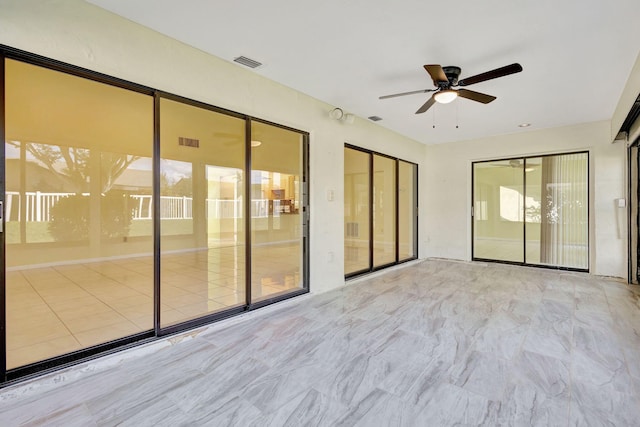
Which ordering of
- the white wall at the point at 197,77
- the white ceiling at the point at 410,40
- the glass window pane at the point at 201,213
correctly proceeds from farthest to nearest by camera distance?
the glass window pane at the point at 201,213, the white ceiling at the point at 410,40, the white wall at the point at 197,77

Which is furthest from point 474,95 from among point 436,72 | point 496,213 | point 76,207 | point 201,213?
point 76,207

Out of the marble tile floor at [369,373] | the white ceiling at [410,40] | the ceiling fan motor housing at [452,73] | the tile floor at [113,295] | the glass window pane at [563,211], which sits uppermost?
the white ceiling at [410,40]

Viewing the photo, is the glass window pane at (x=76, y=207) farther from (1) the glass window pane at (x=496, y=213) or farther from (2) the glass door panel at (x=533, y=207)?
(2) the glass door panel at (x=533, y=207)

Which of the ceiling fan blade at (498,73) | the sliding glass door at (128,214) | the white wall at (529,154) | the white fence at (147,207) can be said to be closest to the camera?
the ceiling fan blade at (498,73)

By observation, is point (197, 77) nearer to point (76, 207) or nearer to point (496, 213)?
point (76, 207)

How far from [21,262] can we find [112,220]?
172 centimetres

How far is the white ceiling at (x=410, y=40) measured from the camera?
2443 millimetres

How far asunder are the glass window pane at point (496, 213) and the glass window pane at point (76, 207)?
21.6 ft

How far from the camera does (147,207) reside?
279 inches

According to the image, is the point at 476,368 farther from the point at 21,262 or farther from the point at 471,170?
the point at 21,262

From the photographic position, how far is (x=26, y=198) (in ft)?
19.2

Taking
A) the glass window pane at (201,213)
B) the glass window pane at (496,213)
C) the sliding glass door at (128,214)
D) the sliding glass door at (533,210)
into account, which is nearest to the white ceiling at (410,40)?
the sliding glass door at (128,214)

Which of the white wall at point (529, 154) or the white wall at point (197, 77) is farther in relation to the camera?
the white wall at point (529, 154)

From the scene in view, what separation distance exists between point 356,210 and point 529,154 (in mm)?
3705
